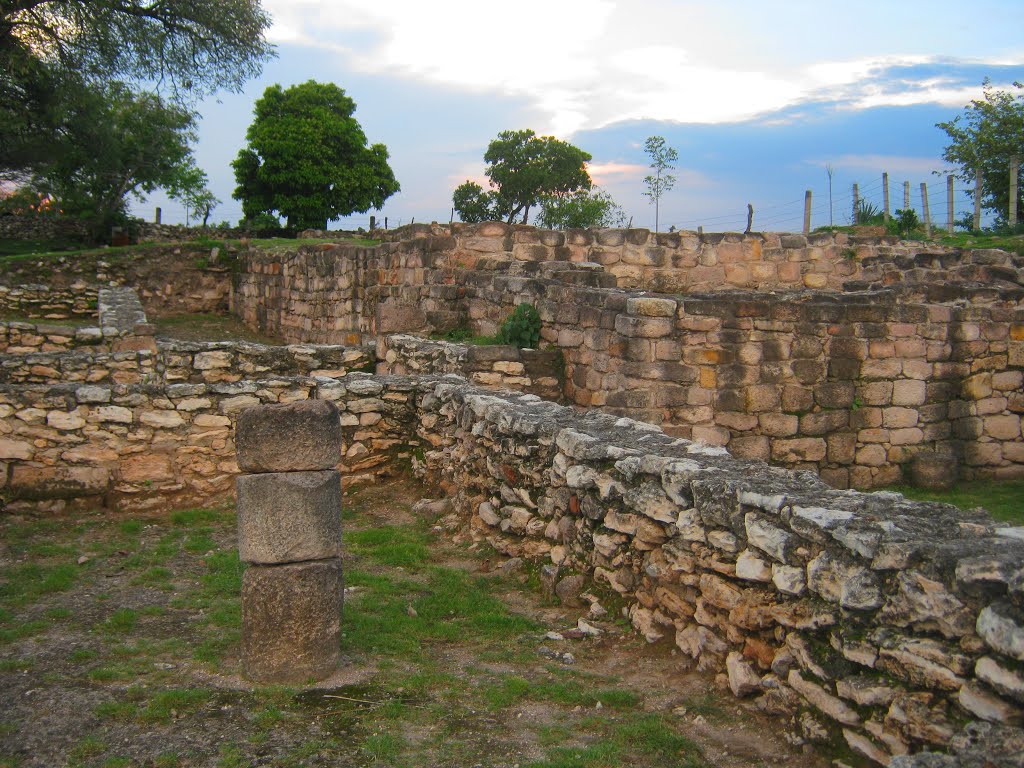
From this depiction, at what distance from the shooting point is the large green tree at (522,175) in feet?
131

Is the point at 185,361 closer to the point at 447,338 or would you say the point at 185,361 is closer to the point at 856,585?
the point at 447,338

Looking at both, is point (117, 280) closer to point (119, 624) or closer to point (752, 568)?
point (119, 624)

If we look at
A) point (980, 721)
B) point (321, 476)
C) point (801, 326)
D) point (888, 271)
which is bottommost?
point (980, 721)

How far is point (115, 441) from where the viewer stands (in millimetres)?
7770

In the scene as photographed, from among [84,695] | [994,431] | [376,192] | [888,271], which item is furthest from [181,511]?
[376,192]

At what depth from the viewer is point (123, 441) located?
7.79m

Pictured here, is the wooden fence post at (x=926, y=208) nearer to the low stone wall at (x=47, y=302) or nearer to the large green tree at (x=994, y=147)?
the large green tree at (x=994, y=147)

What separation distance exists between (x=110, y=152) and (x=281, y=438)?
30.2m

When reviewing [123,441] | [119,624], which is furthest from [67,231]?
[119,624]

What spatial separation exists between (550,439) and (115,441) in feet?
13.2

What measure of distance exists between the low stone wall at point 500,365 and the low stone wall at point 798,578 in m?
4.01

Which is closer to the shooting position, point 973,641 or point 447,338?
point 973,641

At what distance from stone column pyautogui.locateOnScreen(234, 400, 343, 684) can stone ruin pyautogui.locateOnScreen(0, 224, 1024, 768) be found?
0.30 feet

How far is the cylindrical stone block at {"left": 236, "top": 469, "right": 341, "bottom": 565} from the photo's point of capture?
468cm
